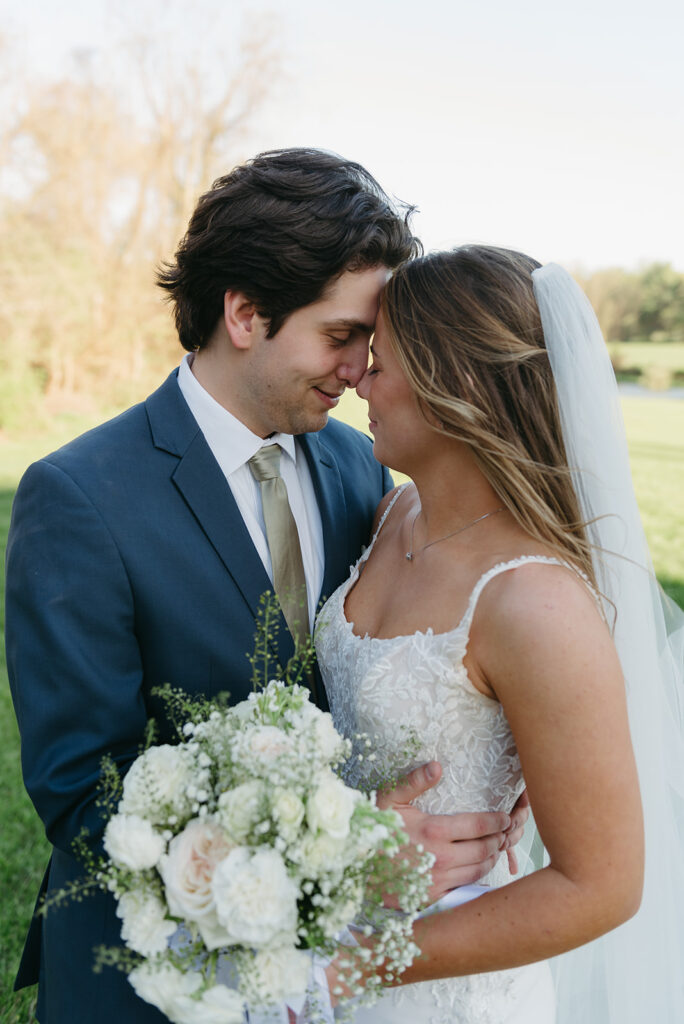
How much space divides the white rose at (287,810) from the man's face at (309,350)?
153 cm

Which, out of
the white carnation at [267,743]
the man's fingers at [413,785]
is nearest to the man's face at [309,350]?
the man's fingers at [413,785]

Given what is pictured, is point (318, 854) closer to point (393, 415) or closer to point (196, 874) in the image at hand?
point (196, 874)

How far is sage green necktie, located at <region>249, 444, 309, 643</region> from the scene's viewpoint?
8.74 feet

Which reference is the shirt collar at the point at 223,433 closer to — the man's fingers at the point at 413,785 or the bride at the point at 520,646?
the bride at the point at 520,646

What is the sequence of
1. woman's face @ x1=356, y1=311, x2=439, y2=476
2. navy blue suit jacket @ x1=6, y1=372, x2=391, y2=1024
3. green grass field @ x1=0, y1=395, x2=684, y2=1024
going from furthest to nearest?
green grass field @ x1=0, y1=395, x2=684, y2=1024 → woman's face @ x1=356, y1=311, x2=439, y2=476 → navy blue suit jacket @ x1=6, y1=372, x2=391, y2=1024

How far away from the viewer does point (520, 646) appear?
1.93 m

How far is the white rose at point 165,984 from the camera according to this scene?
1.60 metres

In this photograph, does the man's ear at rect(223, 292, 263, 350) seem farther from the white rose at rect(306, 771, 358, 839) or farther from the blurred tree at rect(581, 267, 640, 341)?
the blurred tree at rect(581, 267, 640, 341)

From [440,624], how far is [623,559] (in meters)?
0.56

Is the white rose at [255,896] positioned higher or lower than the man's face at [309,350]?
lower

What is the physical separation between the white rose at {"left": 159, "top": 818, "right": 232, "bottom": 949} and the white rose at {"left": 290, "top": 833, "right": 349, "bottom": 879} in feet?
0.49

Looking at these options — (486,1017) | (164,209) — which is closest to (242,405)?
(486,1017)

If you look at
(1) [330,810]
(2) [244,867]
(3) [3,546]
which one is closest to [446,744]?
(1) [330,810]

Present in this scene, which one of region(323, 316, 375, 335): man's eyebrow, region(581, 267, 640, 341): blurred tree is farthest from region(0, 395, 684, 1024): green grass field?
region(581, 267, 640, 341): blurred tree
